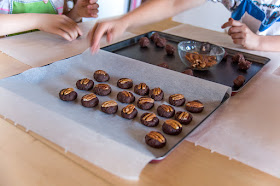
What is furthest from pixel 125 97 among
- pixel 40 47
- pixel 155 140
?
pixel 40 47

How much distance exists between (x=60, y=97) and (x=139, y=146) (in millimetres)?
366

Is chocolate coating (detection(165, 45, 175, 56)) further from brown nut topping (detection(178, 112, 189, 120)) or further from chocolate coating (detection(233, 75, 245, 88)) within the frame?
brown nut topping (detection(178, 112, 189, 120))

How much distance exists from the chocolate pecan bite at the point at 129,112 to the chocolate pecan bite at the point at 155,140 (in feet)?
0.47

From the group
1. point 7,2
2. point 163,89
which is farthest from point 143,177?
point 7,2

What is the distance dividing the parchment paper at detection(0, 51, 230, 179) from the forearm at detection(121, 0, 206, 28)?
0.19 m

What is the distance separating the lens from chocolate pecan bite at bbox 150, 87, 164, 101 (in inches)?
38.2

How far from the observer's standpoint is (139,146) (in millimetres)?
720

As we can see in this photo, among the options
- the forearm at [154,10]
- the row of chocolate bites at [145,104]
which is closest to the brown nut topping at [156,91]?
the row of chocolate bites at [145,104]

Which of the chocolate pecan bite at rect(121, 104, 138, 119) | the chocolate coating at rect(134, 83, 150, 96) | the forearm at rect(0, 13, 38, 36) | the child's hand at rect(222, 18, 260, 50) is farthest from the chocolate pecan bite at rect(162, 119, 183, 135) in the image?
the forearm at rect(0, 13, 38, 36)

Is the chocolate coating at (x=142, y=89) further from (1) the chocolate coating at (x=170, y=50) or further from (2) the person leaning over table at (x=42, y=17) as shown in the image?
(2) the person leaning over table at (x=42, y=17)

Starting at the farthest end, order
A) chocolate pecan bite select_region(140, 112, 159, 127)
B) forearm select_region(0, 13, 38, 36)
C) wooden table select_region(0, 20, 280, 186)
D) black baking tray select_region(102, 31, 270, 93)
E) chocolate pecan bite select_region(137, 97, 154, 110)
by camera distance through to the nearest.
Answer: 1. forearm select_region(0, 13, 38, 36)
2. black baking tray select_region(102, 31, 270, 93)
3. chocolate pecan bite select_region(137, 97, 154, 110)
4. chocolate pecan bite select_region(140, 112, 159, 127)
5. wooden table select_region(0, 20, 280, 186)

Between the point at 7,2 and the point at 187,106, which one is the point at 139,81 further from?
the point at 7,2

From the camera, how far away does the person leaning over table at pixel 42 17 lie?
134 centimetres

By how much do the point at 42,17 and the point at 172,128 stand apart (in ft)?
3.36
